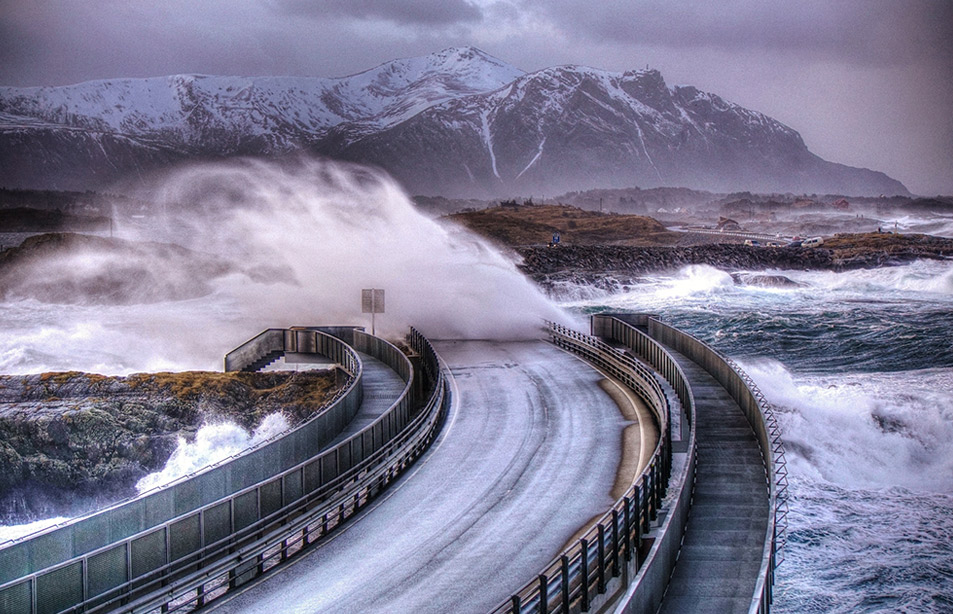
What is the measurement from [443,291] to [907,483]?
1481 inches

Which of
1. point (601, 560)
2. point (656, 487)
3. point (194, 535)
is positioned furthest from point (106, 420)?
point (601, 560)

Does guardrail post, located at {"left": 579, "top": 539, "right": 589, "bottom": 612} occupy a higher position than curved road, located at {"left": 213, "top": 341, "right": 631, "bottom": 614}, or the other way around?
guardrail post, located at {"left": 579, "top": 539, "right": 589, "bottom": 612}

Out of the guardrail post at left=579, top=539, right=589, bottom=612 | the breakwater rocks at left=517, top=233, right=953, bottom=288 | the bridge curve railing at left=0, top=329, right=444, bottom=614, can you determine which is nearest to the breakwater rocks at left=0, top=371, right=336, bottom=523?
the bridge curve railing at left=0, top=329, right=444, bottom=614

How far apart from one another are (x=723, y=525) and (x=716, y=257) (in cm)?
A: 13452

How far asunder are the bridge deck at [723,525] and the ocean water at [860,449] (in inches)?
124

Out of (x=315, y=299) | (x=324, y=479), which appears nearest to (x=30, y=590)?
(x=324, y=479)

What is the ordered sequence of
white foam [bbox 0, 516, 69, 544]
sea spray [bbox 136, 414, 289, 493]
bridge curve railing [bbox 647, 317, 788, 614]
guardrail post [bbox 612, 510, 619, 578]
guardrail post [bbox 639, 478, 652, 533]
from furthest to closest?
sea spray [bbox 136, 414, 289, 493]
white foam [bbox 0, 516, 69, 544]
guardrail post [bbox 639, 478, 652, 533]
bridge curve railing [bbox 647, 317, 788, 614]
guardrail post [bbox 612, 510, 619, 578]

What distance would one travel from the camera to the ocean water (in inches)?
949

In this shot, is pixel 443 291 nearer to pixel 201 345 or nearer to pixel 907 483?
pixel 201 345

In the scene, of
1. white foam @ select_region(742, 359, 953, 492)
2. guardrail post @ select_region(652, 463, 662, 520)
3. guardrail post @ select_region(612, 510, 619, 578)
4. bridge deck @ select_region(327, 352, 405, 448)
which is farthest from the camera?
white foam @ select_region(742, 359, 953, 492)

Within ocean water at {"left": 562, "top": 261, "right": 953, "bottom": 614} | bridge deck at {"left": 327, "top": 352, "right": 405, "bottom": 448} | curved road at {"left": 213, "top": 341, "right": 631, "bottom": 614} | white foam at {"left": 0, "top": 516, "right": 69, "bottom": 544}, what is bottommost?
white foam at {"left": 0, "top": 516, "right": 69, "bottom": 544}

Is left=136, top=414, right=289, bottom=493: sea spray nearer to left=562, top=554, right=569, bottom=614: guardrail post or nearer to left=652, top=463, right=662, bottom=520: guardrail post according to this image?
left=652, top=463, right=662, bottom=520: guardrail post

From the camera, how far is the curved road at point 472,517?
16.4 m

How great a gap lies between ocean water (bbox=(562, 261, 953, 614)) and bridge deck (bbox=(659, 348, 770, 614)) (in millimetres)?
3152
